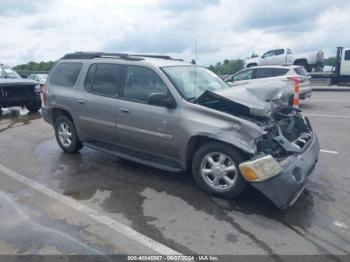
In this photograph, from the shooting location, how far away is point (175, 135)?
15.1 ft

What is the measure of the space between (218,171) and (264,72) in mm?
9977

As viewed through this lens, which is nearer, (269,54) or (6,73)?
(6,73)

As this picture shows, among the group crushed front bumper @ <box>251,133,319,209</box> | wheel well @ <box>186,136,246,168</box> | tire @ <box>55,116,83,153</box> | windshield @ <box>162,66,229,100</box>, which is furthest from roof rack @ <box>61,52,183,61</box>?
crushed front bumper @ <box>251,133,319,209</box>

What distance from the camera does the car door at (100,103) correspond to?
17.6ft

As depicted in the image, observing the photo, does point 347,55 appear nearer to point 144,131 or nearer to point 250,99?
point 250,99

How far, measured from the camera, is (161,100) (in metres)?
4.55

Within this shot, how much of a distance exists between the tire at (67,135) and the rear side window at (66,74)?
66 centimetres

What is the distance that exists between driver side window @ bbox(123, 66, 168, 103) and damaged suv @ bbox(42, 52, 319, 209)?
14 millimetres

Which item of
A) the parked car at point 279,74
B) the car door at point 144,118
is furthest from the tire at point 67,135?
the parked car at point 279,74

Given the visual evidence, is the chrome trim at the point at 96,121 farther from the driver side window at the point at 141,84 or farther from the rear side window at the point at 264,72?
the rear side window at the point at 264,72

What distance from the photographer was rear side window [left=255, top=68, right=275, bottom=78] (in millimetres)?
13297

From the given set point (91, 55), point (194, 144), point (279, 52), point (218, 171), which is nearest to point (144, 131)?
point (194, 144)

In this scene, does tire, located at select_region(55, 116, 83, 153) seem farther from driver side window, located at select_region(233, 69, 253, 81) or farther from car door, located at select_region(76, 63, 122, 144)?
driver side window, located at select_region(233, 69, 253, 81)

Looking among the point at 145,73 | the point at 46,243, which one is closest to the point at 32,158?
the point at 145,73
